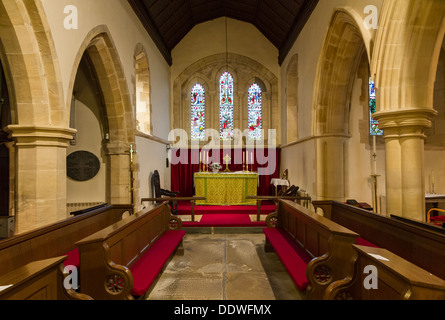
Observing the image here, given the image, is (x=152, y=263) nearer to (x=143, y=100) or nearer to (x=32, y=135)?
(x=32, y=135)

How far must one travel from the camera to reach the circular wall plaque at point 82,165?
250 inches

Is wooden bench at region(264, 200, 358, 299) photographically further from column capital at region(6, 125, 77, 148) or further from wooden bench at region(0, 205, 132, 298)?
column capital at region(6, 125, 77, 148)

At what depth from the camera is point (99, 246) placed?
93.4 inches

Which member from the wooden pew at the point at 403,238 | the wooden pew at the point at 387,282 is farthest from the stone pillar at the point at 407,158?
the wooden pew at the point at 387,282

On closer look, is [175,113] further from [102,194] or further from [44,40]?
[44,40]

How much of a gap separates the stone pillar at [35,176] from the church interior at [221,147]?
0.02 metres

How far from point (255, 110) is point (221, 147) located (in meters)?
1.88

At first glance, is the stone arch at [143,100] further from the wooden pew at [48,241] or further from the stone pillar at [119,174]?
the wooden pew at [48,241]

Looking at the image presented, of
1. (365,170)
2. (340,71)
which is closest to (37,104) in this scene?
(340,71)

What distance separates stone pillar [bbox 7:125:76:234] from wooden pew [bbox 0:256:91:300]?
1.81 meters

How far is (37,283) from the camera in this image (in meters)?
1.70

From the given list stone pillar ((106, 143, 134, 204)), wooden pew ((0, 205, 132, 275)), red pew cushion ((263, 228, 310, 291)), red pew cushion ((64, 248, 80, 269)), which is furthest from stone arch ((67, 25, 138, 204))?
red pew cushion ((263, 228, 310, 291))

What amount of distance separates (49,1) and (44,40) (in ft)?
1.70

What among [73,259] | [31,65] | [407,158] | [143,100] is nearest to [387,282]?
[407,158]
